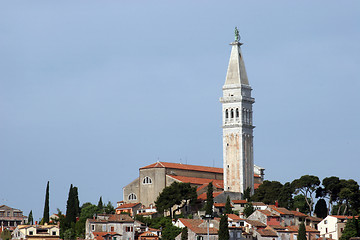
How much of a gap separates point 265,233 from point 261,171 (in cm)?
3170

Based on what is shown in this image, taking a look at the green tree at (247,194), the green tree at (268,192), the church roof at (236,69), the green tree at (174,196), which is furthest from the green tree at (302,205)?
the church roof at (236,69)

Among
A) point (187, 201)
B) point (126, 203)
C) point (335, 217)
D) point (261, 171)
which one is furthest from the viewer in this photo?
point (261, 171)

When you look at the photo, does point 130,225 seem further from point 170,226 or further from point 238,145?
point 238,145

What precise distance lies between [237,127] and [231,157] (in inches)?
140

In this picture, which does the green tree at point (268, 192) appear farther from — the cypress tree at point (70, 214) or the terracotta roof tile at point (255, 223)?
the cypress tree at point (70, 214)

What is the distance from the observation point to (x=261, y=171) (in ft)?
407

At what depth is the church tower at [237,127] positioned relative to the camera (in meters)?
110

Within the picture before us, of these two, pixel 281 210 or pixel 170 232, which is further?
pixel 281 210

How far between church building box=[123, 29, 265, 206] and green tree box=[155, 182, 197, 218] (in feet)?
21.5

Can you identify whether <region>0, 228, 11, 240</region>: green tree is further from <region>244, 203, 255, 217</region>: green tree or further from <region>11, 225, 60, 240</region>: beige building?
<region>244, 203, 255, 217</region>: green tree

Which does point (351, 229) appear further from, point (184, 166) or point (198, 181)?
point (184, 166)

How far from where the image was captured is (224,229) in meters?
86.8

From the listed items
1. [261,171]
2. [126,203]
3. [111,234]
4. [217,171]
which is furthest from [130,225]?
[261,171]

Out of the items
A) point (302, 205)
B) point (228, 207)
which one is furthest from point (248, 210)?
point (302, 205)
